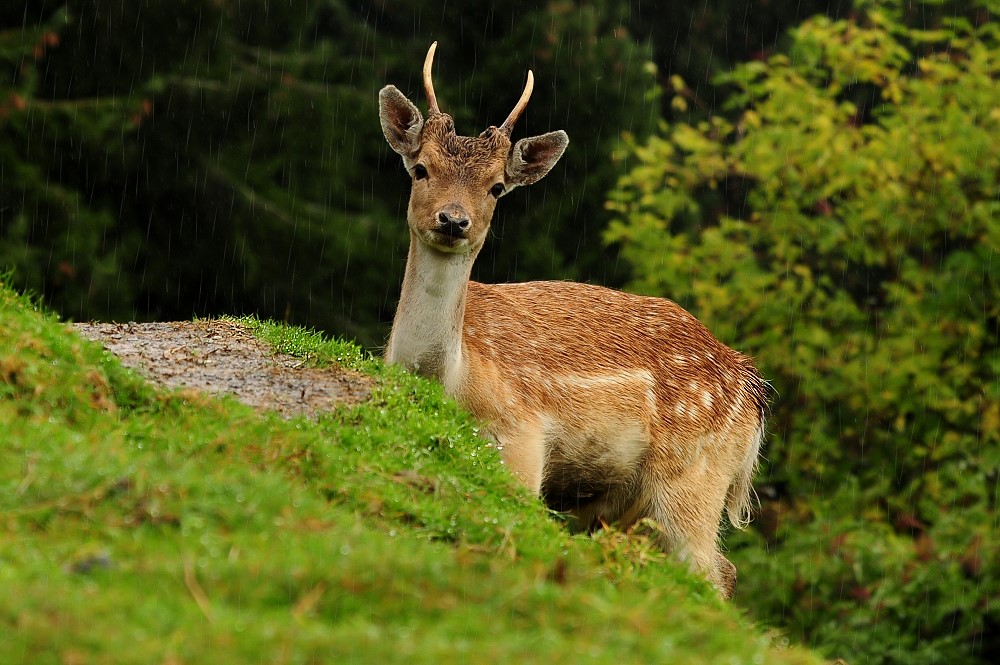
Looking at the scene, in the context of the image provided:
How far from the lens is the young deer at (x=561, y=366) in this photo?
7.47 m

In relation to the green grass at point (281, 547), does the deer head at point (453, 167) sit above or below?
above

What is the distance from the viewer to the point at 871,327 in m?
12.7

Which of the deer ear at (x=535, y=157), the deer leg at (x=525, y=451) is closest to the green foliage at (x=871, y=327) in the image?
the deer leg at (x=525, y=451)

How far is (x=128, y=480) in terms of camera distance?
4629mm

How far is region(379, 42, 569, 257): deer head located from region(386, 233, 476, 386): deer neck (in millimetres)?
92

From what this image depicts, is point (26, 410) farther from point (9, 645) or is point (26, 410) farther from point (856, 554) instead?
point (856, 554)

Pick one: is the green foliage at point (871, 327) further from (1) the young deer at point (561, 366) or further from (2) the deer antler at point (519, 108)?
(2) the deer antler at point (519, 108)

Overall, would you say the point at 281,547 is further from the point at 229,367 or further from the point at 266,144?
the point at 266,144

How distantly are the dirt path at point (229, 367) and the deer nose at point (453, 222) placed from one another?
2.87 feet

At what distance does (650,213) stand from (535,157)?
686 cm

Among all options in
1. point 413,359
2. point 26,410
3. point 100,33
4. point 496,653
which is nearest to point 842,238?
point 413,359

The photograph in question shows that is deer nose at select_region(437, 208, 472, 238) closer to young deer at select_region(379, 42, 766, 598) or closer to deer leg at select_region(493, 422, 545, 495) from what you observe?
young deer at select_region(379, 42, 766, 598)

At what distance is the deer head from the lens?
7.46 metres

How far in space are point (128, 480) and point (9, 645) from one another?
1.11 metres
